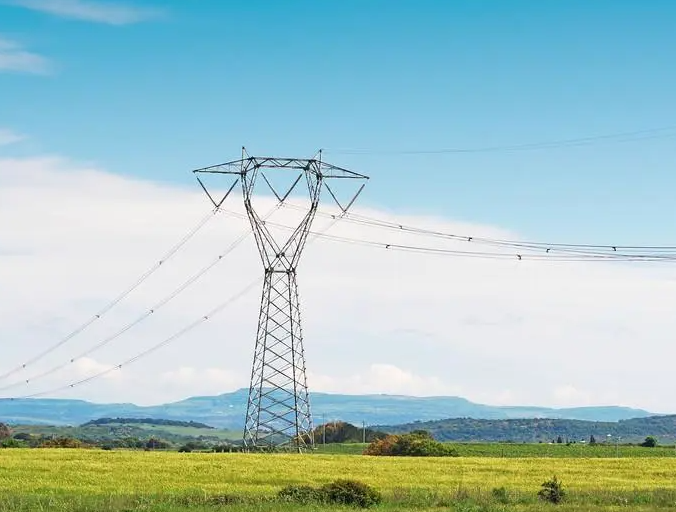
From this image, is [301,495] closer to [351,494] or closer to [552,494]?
[351,494]

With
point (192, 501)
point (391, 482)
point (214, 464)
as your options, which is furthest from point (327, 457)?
point (192, 501)

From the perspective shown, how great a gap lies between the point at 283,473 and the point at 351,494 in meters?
18.4

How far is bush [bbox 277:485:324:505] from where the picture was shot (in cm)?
5475

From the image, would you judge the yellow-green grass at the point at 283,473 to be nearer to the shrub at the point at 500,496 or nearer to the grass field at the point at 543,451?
the shrub at the point at 500,496

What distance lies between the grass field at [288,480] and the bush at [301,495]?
3.14ft

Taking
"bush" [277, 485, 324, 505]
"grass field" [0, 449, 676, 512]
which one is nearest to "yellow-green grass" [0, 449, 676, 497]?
"grass field" [0, 449, 676, 512]

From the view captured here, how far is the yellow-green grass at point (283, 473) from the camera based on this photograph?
208 feet

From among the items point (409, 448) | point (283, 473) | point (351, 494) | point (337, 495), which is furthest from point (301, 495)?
point (409, 448)

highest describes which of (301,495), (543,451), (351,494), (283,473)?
(543,451)

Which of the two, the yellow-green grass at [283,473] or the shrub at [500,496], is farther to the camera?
the yellow-green grass at [283,473]

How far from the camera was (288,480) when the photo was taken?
69938mm

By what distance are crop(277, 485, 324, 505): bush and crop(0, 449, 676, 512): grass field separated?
0.96 metres

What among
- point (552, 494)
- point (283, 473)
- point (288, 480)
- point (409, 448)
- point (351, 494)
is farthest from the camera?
point (409, 448)

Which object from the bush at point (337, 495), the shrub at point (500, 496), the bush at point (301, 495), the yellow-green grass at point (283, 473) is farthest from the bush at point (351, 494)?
the shrub at point (500, 496)
